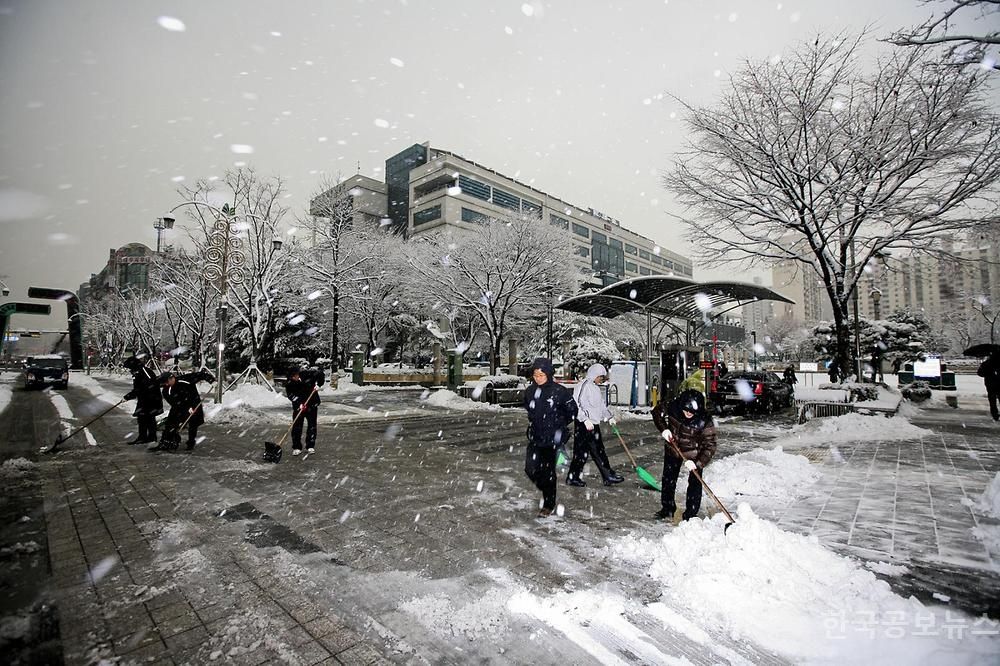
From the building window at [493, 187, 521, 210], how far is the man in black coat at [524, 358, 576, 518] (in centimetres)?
5926

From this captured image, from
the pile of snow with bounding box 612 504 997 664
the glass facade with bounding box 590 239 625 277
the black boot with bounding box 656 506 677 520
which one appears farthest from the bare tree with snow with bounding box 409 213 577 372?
the glass facade with bounding box 590 239 625 277

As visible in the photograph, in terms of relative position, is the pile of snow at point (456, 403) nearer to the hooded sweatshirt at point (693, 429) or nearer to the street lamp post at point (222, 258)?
the street lamp post at point (222, 258)

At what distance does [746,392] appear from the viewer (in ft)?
52.9

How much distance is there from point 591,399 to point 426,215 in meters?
56.3

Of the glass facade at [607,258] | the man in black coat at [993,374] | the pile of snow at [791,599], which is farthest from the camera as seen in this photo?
the glass facade at [607,258]

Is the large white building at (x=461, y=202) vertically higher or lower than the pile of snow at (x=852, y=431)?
higher

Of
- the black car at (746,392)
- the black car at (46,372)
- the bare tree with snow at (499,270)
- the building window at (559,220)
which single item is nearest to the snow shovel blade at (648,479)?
the black car at (746,392)

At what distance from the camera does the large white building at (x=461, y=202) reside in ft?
189

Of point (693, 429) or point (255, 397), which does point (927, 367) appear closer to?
point (693, 429)

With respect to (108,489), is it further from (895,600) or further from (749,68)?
(749,68)

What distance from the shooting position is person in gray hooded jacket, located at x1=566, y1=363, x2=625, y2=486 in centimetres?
649

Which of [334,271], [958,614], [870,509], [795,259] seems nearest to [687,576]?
[958,614]

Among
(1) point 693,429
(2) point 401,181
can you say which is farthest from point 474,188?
(1) point 693,429

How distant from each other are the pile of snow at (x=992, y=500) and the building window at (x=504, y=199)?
59.8 meters
